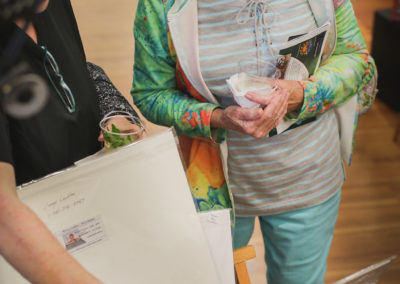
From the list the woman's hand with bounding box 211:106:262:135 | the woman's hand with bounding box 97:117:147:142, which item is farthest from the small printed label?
the woman's hand with bounding box 211:106:262:135

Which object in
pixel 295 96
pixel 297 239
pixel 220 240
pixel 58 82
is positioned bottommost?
Answer: pixel 297 239

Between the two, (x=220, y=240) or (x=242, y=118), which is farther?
(x=242, y=118)

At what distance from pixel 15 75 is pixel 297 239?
111cm

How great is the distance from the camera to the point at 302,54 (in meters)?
Answer: 1.21

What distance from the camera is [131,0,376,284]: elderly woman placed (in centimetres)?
120

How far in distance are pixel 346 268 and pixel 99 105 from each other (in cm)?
160

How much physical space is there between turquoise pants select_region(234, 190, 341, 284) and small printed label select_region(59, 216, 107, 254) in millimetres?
697

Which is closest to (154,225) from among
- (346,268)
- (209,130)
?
(209,130)

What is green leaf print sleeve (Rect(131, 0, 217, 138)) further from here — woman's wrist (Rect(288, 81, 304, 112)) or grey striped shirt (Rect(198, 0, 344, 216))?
woman's wrist (Rect(288, 81, 304, 112))

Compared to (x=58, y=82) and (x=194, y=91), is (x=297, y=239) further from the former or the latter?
(x=58, y=82)

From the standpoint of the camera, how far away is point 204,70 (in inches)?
48.6

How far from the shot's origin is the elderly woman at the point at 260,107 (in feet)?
3.93

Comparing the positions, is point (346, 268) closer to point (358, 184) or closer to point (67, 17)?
point (358, 184)

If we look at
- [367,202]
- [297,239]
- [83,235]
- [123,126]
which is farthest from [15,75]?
[367,202]
